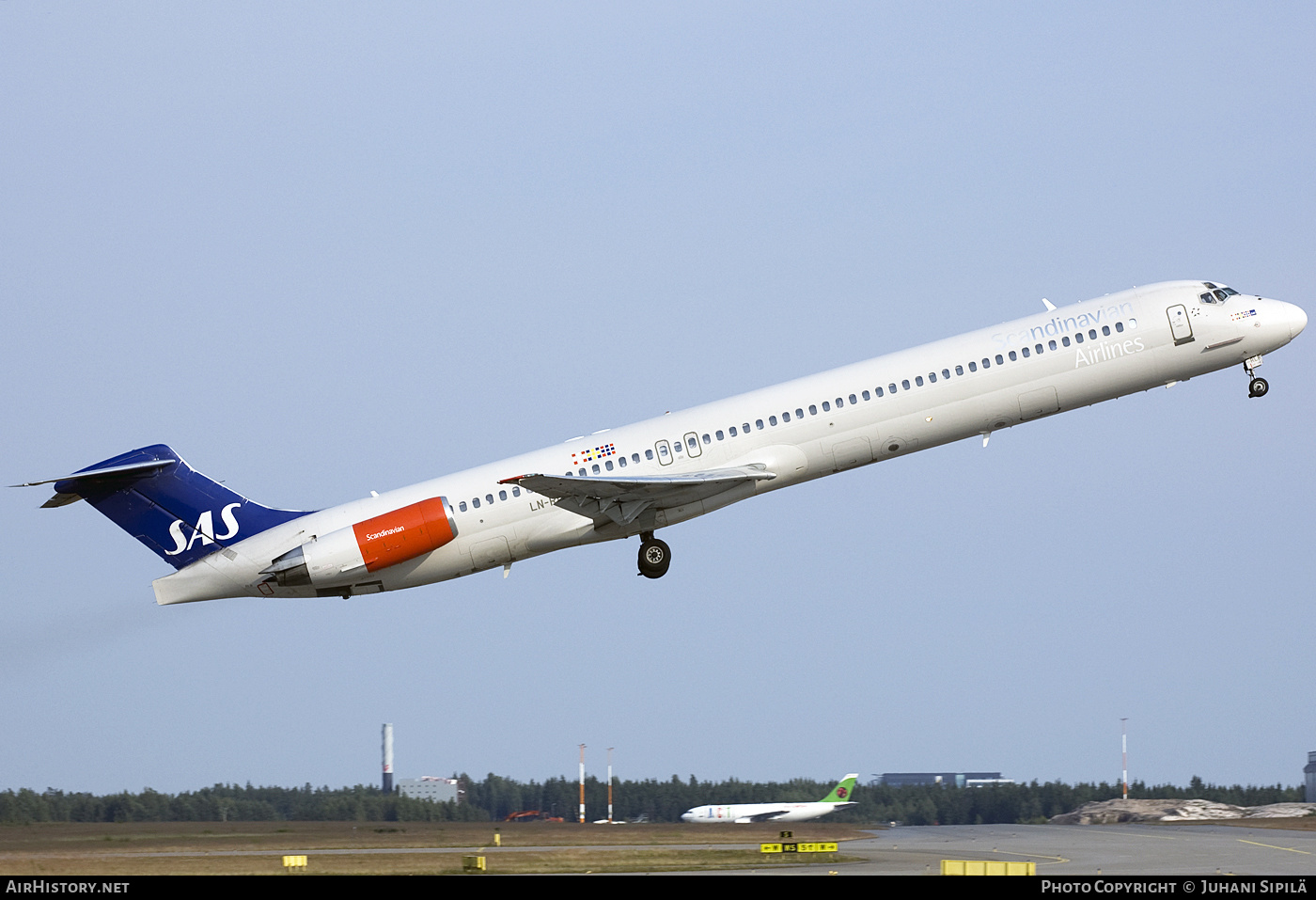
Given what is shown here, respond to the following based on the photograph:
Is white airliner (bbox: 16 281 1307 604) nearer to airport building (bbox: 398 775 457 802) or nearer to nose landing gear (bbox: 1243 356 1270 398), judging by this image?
nose landing gear (bbox: 1243 356 1270 398)

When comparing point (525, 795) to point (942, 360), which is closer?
point (942, 360)

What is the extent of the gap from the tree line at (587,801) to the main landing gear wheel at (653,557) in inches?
470

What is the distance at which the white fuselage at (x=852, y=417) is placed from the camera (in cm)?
3002

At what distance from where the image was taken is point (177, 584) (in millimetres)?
32062

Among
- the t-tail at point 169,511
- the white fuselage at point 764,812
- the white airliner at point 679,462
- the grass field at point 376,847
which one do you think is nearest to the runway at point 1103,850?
the grass field at point 376,847

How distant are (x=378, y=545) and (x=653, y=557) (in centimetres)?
636

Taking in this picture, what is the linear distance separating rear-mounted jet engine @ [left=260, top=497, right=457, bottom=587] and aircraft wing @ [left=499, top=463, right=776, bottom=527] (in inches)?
83.9

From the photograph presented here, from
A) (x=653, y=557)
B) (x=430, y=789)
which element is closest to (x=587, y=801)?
(x=430, y=789)

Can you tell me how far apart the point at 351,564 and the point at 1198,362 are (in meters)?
19.8

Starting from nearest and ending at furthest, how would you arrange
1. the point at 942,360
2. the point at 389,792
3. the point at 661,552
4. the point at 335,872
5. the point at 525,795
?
the point at 335,872, the point at 942,360, the point at 661,552, the point at 389,792, the point at 525,795

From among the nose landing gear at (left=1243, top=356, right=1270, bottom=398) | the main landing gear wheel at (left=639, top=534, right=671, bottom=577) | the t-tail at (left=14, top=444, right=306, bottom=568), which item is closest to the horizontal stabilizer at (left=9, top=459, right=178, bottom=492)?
the t-tail at (left=14, top=444, right=306, bottom=568)

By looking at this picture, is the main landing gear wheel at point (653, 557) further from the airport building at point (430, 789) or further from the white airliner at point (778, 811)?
the white airliner at point (778, 811)
